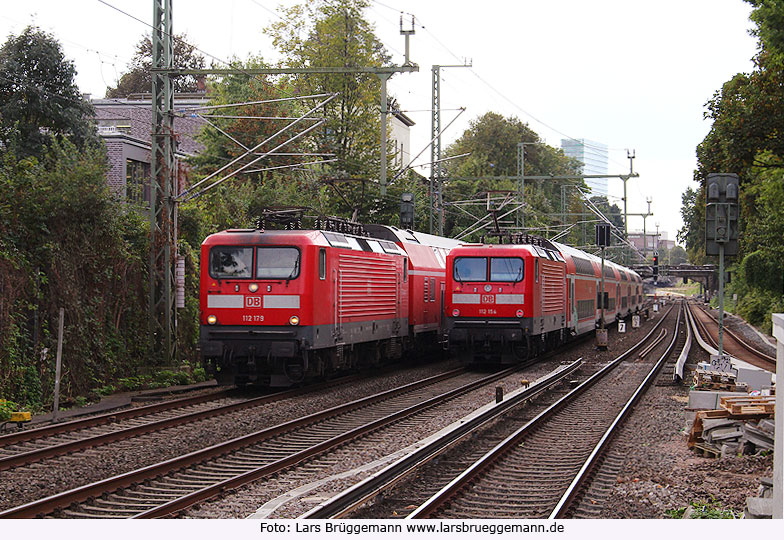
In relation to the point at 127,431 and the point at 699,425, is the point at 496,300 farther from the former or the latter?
the point at 127,431

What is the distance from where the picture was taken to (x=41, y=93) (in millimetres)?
29547

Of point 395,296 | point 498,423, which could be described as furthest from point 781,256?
point 498,423

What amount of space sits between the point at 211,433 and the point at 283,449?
1466 millimetres

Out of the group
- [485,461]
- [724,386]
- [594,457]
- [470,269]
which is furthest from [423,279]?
[485,461]

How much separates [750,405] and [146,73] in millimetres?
50706

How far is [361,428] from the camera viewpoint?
13117 mm

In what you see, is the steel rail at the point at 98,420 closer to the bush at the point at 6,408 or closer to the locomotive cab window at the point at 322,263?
the bush at the point at 6,408

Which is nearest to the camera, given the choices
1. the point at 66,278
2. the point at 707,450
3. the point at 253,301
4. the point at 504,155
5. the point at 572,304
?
the point at 707,450

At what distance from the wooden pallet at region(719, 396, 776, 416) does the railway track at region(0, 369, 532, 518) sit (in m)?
4.89

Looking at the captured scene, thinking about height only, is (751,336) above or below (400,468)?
below

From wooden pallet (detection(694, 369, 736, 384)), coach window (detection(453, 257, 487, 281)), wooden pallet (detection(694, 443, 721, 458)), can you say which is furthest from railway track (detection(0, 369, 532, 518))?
coach window (detection(453, 257, 487, 281))

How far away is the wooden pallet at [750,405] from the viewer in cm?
1238

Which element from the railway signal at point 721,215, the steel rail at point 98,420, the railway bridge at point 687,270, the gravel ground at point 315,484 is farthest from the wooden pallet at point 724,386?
the railway bridge at point 687,270

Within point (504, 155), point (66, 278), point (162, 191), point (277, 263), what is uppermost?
point (504, 155)
